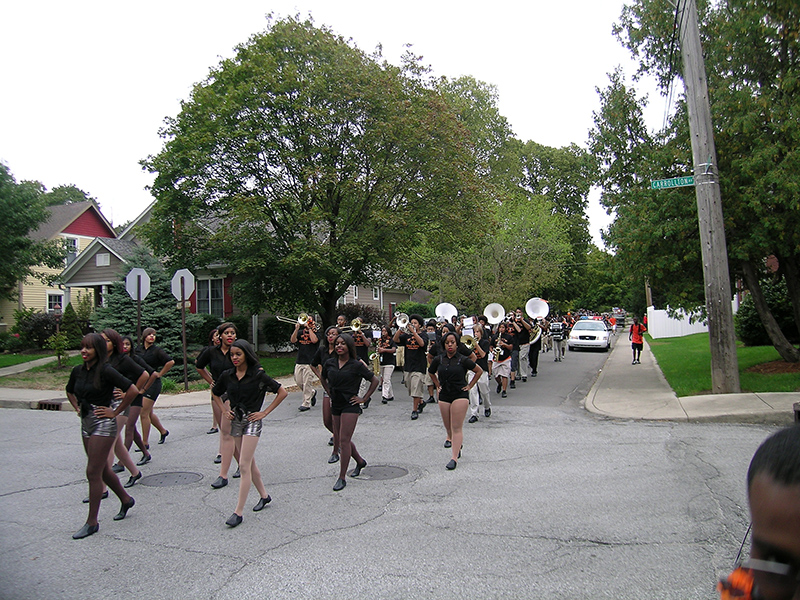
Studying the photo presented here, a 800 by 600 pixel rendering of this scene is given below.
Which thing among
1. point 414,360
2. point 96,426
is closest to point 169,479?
Result: point 96,426

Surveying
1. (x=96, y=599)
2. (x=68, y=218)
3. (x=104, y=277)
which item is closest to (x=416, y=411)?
(x=96, y=599)

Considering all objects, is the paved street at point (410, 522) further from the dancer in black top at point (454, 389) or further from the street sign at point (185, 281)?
the street sign at point (185, 281)

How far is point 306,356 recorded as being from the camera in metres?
12.6

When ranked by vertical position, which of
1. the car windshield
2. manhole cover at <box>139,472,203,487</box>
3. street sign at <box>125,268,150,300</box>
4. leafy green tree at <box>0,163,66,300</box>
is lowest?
manhole cover at <box>139,472,203,487</box>

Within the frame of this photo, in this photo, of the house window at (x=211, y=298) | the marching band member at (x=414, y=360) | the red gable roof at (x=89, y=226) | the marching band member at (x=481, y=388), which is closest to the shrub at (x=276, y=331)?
the house window at (x=211, y=298)

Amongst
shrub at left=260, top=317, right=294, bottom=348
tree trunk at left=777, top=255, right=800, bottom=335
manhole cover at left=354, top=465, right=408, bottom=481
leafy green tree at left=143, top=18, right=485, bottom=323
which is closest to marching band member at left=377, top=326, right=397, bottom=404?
leafy green tree at left=143, top=18, right=485, bottom=323

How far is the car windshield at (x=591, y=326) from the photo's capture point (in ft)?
97.6

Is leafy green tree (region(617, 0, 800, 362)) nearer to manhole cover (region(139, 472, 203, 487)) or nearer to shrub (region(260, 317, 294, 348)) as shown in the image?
manhole cover (region(139, 472, 203, 487))

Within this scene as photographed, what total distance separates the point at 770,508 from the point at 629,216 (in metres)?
13.2

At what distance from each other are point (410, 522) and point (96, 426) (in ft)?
10.1

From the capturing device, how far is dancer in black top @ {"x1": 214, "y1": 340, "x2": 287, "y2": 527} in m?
5.84

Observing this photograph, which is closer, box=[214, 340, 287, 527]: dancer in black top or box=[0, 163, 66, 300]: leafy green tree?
box=[214, 340, 287, 527]: dancer in black top

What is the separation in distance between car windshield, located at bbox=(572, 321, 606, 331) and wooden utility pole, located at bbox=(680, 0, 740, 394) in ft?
60.2

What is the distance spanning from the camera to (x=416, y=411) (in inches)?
447
